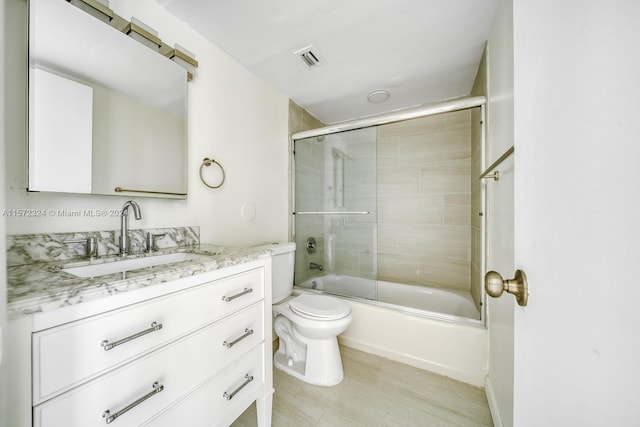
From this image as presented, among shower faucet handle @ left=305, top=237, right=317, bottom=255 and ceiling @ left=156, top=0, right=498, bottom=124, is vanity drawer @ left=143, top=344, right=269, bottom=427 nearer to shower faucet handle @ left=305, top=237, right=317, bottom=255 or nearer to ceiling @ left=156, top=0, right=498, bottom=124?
shower faucet handle @ left=305, top=237, right=317, bottom=255

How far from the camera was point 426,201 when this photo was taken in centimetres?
234

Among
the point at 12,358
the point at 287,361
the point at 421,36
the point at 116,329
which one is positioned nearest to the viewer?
the point at 12,358

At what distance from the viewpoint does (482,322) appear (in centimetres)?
149

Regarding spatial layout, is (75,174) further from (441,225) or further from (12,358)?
(441,225)

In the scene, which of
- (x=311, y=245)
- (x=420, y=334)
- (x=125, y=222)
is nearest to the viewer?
(x=125, y=222)

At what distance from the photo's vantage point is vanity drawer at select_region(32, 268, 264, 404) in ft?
1.62

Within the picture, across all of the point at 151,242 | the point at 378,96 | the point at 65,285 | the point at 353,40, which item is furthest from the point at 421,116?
the point at 65,285

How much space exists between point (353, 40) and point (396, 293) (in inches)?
83.6

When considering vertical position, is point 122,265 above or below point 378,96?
below

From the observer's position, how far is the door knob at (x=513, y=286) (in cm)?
40

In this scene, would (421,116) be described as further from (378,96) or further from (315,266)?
(315,266)

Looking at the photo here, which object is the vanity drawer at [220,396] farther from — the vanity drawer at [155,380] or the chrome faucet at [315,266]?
the chrome faucet at [315,266]
